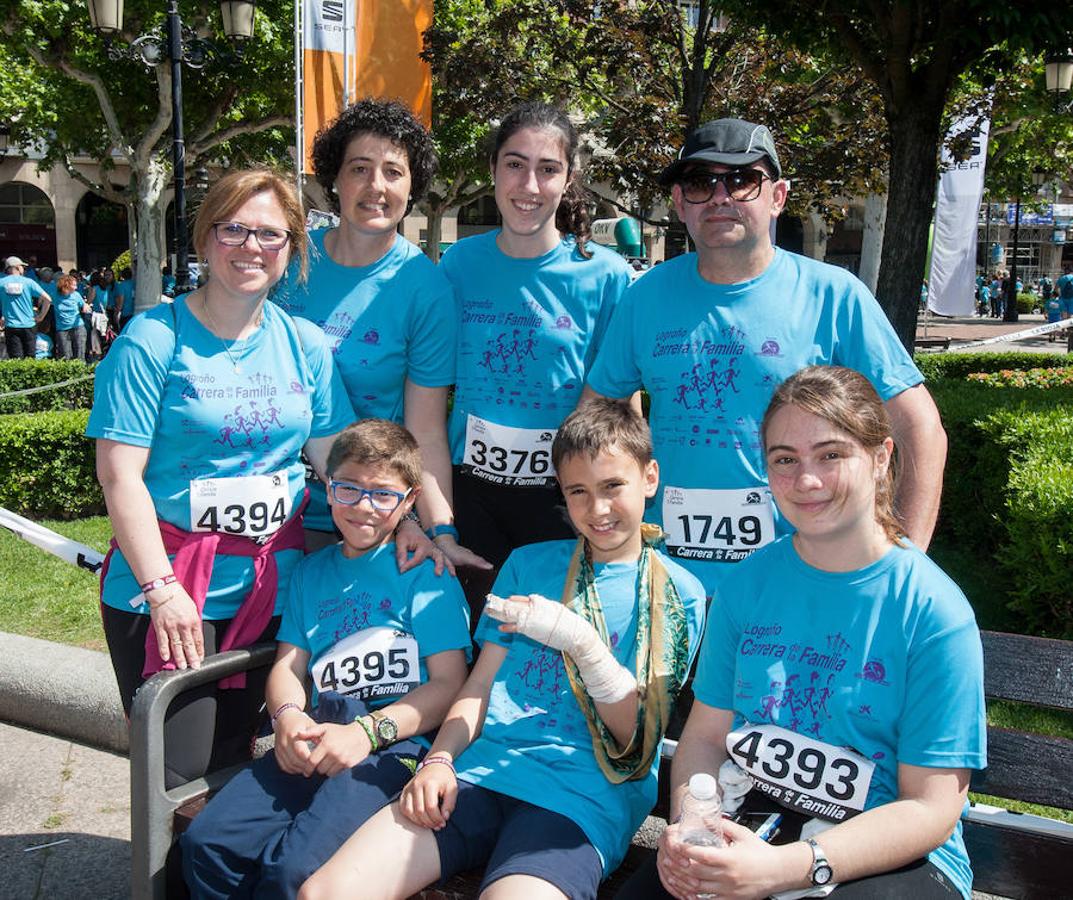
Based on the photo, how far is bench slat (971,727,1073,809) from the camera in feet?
7.84

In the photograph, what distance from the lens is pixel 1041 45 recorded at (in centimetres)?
771

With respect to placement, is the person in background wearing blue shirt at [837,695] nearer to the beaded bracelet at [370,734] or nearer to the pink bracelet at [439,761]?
the pink bracelet at [439,761]

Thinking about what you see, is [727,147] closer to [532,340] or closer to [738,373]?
[738,373]

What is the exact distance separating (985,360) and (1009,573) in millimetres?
10466

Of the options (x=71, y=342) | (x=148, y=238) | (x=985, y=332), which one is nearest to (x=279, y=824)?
(x=71, y=342)

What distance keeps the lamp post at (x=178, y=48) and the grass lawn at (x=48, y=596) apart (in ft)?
15.2

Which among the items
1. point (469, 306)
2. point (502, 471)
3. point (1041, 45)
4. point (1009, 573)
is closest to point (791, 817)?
point (502, 471)

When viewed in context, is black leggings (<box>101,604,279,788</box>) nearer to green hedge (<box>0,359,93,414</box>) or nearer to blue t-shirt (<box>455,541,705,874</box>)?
blue t-shirt (<box>455,541,705,874</box>)

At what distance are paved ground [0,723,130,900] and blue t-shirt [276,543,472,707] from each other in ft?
4.15

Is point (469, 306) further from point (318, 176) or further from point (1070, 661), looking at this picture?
point (1070, 661)

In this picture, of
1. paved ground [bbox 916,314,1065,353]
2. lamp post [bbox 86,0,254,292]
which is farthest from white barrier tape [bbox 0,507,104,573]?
paved ground [bbox 916,314,1065,353]

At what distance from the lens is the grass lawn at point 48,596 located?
577 centimetres

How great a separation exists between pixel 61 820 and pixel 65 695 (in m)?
0.82

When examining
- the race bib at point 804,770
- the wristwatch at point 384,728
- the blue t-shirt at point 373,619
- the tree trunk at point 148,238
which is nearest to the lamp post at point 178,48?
the tree trunk at point 148,238
